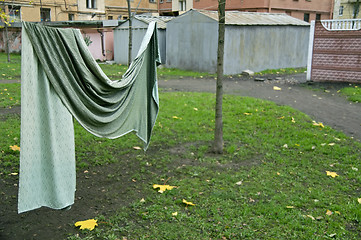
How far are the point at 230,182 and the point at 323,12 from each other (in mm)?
30614

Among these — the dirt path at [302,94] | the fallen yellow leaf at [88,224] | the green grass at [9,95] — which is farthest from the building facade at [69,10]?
the fallen yellow leaf at [88,224]

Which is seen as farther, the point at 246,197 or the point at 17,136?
the point at 17,136

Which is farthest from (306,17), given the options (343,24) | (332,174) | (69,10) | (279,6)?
(332,174)

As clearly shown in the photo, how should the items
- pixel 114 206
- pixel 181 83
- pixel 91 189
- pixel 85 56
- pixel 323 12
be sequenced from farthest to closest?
1. pixel 323 12
2. pixel 181 83
3. pixel 91 189
4. pixel 114 206
5. pixel 85 56

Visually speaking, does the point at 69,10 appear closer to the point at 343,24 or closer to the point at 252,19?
the point at 252,19

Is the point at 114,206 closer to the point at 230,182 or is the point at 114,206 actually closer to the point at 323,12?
the point at 230,182

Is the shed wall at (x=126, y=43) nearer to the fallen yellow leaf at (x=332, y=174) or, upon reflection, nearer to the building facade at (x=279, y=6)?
the building facade at (x=279, y=6)

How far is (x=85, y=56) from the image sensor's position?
12.3ft

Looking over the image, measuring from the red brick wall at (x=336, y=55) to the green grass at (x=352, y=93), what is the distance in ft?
2.82

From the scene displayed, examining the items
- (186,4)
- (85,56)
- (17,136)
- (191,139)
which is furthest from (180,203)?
(186,4)

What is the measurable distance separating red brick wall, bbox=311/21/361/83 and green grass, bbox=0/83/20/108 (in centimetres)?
904

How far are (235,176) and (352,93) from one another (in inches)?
264

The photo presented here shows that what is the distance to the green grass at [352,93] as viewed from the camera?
9448mm

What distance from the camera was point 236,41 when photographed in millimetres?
15039
